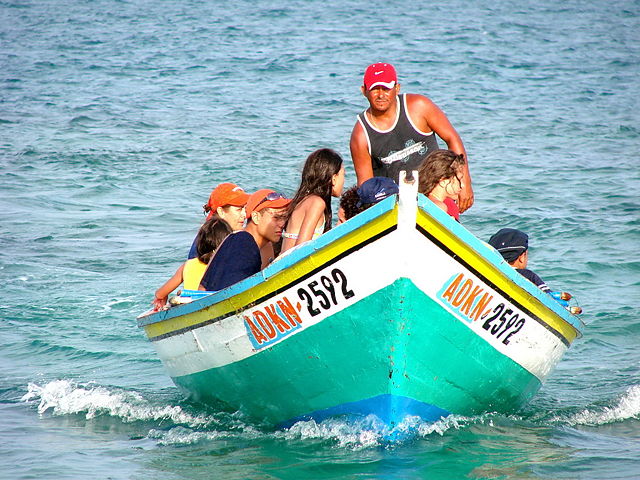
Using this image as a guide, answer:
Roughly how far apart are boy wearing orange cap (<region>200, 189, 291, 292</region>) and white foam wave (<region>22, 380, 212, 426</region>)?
Answer: 1.21 meters

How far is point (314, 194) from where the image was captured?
21.4 feet

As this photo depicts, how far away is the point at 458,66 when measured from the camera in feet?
87.6

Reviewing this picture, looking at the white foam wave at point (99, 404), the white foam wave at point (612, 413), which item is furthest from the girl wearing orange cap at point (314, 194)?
the white foam wave at point (612, 413)

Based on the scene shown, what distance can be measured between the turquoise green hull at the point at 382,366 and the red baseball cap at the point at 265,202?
1037 millimetres

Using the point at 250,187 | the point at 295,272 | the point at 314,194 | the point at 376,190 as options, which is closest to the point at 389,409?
the point at 295,272

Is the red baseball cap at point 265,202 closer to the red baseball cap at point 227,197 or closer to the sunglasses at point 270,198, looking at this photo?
the sunglasses at point 270,198

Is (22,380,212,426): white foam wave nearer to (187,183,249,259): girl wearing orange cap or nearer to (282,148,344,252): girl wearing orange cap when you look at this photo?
(187,183,249,259): girl wearing orange cap

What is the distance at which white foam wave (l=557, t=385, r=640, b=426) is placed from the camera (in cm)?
723

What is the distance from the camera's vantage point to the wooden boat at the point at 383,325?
18.8 ft

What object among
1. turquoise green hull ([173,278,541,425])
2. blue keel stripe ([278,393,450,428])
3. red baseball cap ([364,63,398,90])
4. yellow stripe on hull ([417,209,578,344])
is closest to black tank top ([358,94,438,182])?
red baseball cap ([364,63,398,90])

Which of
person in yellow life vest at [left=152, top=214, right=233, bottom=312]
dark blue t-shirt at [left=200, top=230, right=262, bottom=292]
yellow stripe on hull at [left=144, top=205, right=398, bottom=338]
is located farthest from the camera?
person in yellow life vest at [left=152, top=214, right=233, bottom=312]

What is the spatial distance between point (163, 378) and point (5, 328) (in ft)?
6.37

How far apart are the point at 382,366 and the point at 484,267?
85 cm

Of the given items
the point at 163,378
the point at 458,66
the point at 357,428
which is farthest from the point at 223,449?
the point at 458,66
